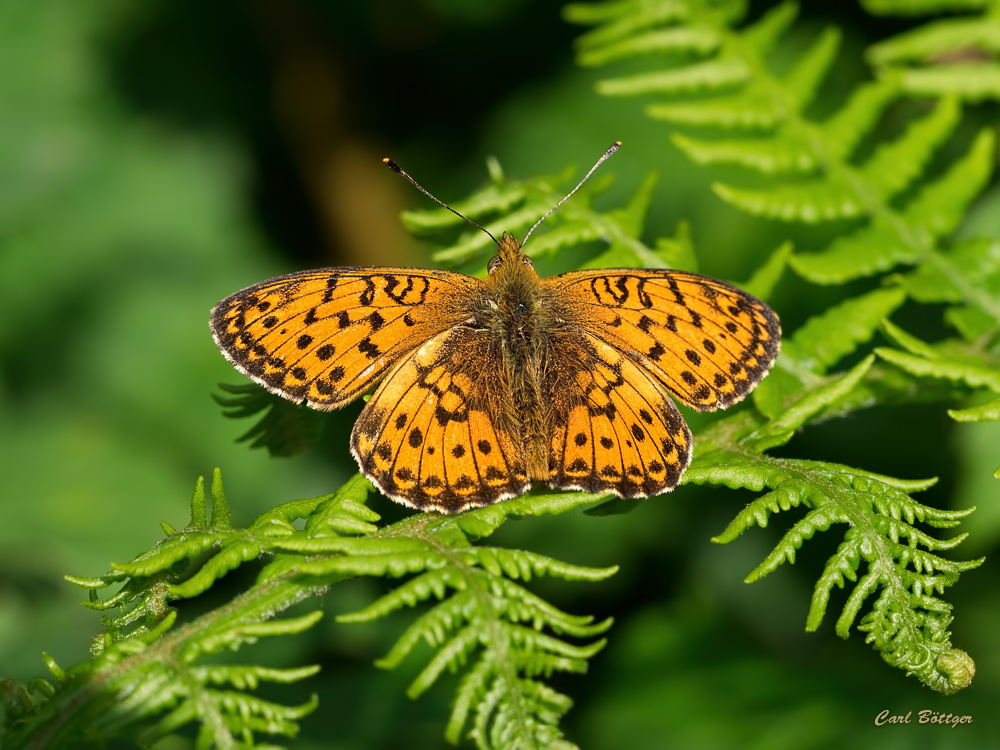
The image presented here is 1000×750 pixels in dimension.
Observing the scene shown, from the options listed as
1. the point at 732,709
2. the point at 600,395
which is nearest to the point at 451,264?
the point at 600,395

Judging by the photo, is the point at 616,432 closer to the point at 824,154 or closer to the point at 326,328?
the point at 326,328

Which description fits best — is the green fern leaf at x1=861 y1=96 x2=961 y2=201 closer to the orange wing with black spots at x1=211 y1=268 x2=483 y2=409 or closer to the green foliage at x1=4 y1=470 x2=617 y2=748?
the orange wing with black spots at x1=211 y1=268 x2=483 y2=409

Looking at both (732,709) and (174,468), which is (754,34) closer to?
(732,709)

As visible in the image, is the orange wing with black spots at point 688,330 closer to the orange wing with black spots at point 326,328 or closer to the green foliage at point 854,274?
the green foliage at point 854,274

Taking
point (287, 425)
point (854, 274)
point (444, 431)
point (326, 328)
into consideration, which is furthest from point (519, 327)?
point (854, 274)

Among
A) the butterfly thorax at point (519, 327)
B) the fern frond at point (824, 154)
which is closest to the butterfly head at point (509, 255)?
the butterfly thorax at point (519, 327)

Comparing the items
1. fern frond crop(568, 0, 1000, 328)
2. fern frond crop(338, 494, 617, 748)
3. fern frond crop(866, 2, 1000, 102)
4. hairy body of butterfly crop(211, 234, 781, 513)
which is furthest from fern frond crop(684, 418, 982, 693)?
fern frond crop(866, 2, 1000, 102)
